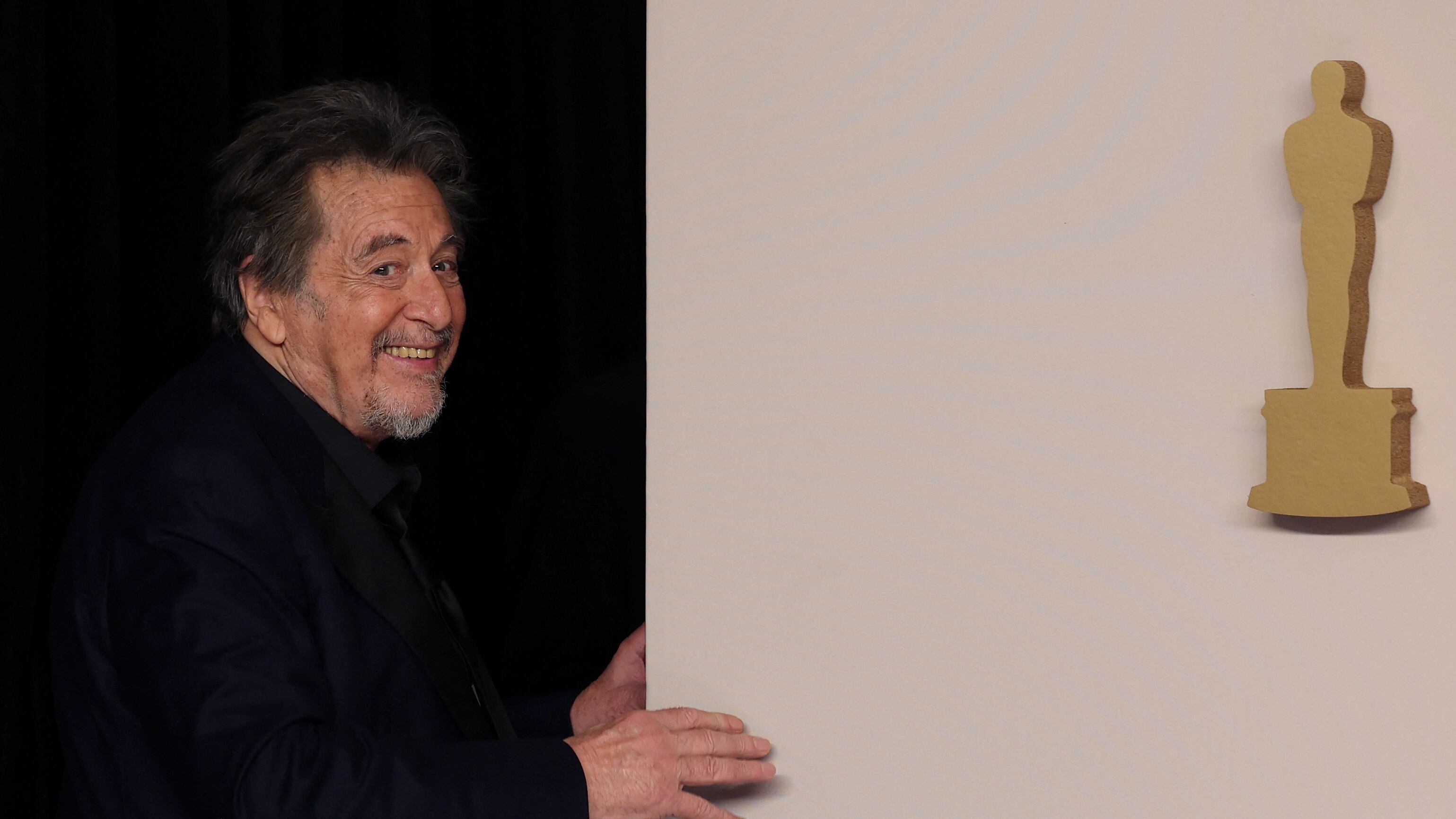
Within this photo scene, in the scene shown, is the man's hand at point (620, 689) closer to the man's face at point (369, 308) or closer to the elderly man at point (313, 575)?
the elderly man at point (313, 575)

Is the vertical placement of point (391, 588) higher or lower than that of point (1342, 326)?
lower

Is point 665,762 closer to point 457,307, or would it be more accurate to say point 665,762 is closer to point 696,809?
point 696,809

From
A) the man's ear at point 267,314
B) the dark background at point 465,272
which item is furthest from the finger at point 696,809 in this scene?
the dark background at point 465,272

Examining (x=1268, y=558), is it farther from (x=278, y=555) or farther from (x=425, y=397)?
(x=425, y=397)

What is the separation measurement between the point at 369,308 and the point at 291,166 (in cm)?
18

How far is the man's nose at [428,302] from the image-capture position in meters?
1.35

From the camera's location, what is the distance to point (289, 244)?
4.31 feet

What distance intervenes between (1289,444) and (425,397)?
100cm

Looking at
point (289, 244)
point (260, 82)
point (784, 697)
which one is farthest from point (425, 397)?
point (260, 82)

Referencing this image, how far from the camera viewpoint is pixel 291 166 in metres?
1.33

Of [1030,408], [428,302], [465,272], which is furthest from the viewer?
[465,272]

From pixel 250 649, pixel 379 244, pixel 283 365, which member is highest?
pixel 379 244

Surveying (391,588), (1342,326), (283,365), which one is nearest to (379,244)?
(283,365)

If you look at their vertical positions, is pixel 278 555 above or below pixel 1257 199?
below
